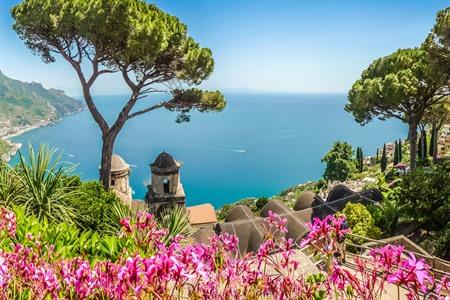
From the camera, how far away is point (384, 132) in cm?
19100

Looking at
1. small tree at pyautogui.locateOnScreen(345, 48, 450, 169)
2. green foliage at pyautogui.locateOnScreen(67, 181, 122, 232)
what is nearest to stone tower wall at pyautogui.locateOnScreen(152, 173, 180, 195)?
green foliage at pyautogui.locateOnScreen(67, 181, 122, 232)

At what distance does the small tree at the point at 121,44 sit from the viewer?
1394 centimetres

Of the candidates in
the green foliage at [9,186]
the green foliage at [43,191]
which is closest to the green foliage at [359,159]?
the green foliage at [43,191]

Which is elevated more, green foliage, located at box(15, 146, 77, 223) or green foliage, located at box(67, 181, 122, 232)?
green foliage, located at box(15, 146, 77, 223)

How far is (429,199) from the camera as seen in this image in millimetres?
13016

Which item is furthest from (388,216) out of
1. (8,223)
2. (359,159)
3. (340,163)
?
(359,159)

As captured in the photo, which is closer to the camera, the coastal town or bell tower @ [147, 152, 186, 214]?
the coastal town

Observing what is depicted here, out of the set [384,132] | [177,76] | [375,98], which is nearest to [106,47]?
[177,76]

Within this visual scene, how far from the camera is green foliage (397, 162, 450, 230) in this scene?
12.7 m

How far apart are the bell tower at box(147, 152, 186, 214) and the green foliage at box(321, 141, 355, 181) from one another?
2509cm

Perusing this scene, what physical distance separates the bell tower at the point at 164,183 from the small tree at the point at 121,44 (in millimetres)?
5571

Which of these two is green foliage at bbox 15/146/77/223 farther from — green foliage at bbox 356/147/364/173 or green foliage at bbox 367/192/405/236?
green foliage at bbox 356/147/364/173

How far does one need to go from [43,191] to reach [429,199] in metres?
12.2

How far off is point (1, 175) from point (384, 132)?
201 m
